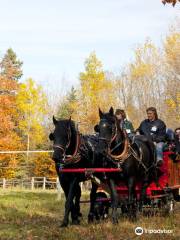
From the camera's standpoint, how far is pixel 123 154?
8305mm

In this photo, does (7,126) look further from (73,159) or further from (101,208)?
(73,159)

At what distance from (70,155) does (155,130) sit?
2.49 m

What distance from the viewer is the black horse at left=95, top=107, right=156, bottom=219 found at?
8.09 m

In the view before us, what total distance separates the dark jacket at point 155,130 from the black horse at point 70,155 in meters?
1.80

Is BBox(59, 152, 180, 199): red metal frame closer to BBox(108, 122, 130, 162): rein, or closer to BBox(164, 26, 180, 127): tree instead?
BBox(108, 122, 130, 162): rein

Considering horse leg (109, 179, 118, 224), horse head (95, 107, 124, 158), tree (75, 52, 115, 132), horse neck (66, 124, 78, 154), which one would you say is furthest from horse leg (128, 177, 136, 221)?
tree (75, 52, 115, 132)

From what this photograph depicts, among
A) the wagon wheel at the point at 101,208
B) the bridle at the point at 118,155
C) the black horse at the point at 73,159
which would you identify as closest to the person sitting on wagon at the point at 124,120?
the black horse at the point at 73,159

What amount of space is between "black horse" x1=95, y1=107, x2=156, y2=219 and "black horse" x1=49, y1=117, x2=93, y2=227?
0.29 metres

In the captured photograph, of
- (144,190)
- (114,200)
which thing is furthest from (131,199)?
(144,190)

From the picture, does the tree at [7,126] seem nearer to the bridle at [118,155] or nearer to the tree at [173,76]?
the tree at [173,76]

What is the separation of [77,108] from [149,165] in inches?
1080

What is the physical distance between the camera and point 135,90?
36.8 meters

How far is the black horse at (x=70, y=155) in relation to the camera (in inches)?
312

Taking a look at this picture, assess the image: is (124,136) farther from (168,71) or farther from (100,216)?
(168,71)
